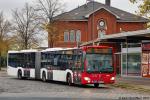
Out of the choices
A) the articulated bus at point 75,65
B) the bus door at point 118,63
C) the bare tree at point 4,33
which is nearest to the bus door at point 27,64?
the articulated bus at point 75,65

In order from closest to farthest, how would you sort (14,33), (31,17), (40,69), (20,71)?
1. (40,69)
2. (20,71)
3. (31,17)
4. (14,33)

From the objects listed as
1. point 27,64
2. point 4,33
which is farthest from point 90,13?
point 27,64

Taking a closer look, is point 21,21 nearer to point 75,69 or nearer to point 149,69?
point 149,69

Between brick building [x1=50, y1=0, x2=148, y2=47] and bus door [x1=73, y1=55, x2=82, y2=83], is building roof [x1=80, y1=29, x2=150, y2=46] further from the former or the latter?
brick building [x1=50, y1=0, x2=148, y2=47]

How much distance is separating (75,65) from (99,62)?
210 cm

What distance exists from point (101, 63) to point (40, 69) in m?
11.5

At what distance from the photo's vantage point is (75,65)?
35.8 m

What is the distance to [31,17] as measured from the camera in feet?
244

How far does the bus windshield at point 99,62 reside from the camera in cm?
3428

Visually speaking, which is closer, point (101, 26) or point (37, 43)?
point (37, 43)

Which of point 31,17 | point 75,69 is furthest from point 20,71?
point 31,17

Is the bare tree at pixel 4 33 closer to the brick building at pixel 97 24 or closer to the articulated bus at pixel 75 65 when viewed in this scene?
the brick building at pixel 97 24

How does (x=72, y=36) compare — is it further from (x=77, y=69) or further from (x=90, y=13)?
(x=77, y=69)

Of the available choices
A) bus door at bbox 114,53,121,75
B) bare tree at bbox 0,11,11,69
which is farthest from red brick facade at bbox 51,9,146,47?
→ bus door at bbox 114,53,121,75
